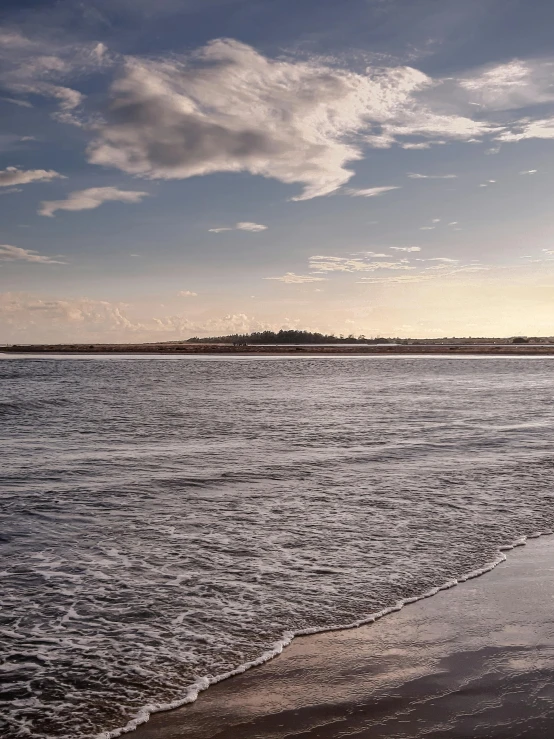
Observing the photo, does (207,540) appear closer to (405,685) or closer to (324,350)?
(405,685)

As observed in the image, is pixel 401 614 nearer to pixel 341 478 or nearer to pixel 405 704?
pixel 405 704

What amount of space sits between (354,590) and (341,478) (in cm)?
619

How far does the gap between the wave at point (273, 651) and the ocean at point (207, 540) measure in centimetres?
3

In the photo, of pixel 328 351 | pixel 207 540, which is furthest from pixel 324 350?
pixel 207 540

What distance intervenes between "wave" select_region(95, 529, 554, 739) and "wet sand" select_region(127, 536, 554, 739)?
0.07 m

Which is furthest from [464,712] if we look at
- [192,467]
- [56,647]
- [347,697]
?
[192,467]

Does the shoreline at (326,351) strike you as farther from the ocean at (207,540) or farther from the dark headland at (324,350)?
the ocean at (207,540)

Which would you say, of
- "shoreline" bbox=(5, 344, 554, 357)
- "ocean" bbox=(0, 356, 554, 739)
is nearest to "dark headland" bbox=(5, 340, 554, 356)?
"shoreline" bbox=(5, 344, 554, 357)

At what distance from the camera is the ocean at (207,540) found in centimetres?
541

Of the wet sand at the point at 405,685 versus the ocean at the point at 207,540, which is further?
the ocean at the point at 207,540

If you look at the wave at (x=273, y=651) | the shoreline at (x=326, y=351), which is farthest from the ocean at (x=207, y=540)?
the shoreline at (x=326, y=351)

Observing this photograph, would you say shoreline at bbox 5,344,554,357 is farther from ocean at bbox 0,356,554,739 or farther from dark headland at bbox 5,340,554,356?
ocean at bbox 0,356,554,739

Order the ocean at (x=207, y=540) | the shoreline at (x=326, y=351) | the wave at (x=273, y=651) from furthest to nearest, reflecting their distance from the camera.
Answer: the shoreline at (x=326, y=351), the ocean at (x=207, y=540), the wave at (x=273, y=651)

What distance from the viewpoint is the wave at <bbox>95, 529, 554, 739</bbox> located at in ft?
15.2
